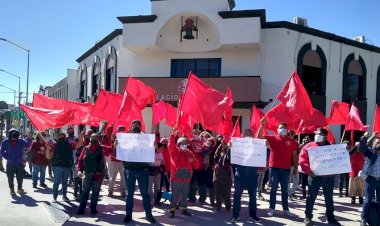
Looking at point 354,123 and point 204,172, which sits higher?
point 354,123

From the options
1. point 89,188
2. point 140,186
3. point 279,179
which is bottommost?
point 89,188

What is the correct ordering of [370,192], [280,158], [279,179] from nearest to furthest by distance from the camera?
[370,192], [280,158], [279,179]

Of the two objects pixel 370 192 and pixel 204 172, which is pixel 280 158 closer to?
pixel 370 192

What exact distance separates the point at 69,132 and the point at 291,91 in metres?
6.23

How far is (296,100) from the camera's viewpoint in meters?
9.17

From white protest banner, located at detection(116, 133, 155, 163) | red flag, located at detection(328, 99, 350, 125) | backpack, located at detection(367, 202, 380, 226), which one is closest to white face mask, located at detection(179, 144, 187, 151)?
white protest banner, located at detection(116, 133, 155, 163)

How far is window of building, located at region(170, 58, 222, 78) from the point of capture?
21.1 meters

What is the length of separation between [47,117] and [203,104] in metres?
4.50

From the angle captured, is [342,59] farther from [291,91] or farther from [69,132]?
[69,132]

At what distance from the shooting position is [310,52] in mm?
20969

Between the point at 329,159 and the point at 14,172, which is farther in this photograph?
the point at 14,172

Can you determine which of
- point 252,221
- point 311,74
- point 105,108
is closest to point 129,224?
point 252,221

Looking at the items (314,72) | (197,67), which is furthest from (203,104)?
(314,72)

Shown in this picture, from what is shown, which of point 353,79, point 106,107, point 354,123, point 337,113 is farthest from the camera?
point 353,79
